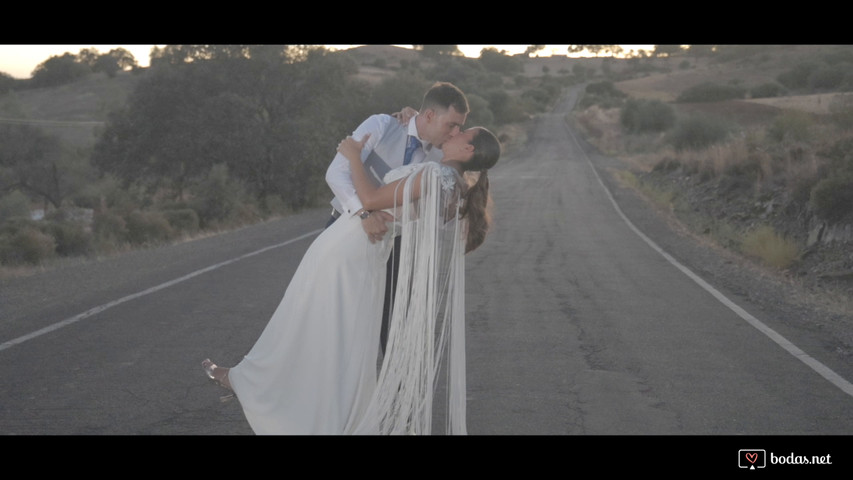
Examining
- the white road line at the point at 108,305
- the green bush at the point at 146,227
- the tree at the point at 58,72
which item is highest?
the tree at the point at 58,72

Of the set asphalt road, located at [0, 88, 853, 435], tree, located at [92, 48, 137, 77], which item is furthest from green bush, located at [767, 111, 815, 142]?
tree, located at [92, 48, 137, 77]

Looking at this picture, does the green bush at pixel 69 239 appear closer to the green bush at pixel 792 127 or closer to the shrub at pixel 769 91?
the green bush at pixel 792 127

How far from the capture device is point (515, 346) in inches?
300

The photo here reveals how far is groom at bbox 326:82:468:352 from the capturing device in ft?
15.5

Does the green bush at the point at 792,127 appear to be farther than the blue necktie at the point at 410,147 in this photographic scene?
Yes

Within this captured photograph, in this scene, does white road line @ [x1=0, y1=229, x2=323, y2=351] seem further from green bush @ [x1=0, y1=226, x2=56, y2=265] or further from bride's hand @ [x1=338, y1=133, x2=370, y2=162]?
green bush @ [x1=0, y1=226, x2=56, y2=265]

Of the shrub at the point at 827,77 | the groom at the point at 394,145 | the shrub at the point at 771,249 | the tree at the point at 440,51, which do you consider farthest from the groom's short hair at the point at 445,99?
the tree at the point at 440,51

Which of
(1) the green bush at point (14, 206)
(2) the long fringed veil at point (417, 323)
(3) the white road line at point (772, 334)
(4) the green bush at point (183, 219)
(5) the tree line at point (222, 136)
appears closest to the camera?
(2) the long fringed veil at point (417, 323)

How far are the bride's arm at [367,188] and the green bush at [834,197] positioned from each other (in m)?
13.2

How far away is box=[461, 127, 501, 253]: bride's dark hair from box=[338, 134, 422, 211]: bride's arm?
0.34 metres

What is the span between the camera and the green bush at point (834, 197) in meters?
15.6

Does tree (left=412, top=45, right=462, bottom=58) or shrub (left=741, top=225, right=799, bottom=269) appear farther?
tree (left=412, top=45, right=462, bottom=58)

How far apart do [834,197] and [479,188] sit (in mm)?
13078

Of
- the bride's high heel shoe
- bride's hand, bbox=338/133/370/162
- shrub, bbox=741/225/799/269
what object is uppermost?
bride's hand, bbox=338/133/370/162
